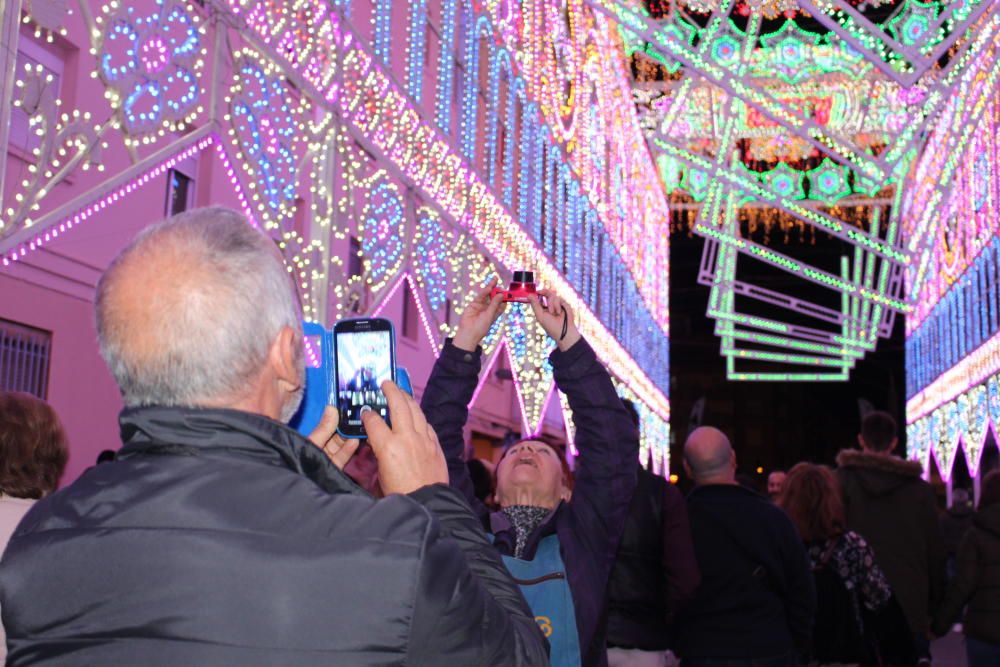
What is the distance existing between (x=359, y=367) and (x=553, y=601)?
3.37 ft

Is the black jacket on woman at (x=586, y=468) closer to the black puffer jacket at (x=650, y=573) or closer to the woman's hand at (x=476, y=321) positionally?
the woman's hand at (x=476, y=321)

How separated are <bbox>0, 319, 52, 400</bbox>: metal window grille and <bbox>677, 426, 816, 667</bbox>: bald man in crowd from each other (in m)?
7.50

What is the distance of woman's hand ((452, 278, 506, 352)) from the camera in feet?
10.3

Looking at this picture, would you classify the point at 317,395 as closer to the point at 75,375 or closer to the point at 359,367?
the point at 359,367

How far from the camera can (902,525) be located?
6516 millimetres

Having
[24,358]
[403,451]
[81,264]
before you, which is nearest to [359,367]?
[403,451]

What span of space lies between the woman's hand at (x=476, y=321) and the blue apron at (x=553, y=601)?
0.59 metres

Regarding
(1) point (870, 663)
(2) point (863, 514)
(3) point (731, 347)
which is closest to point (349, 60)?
(2) point (863, 514)

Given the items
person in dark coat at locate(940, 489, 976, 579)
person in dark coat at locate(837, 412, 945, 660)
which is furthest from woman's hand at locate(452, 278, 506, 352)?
person in dark coat at locate(940, 489, 976, 579)

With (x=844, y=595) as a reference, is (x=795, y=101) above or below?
above

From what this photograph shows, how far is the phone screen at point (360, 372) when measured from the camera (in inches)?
80.3

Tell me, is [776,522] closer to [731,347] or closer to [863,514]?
[863,514]

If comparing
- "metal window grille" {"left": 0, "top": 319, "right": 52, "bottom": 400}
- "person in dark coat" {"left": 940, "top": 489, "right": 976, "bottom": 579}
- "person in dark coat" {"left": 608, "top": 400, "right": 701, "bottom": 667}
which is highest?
"metal window grille" {"left": 0, "top": 319, "right": 52, "bottom": 400}

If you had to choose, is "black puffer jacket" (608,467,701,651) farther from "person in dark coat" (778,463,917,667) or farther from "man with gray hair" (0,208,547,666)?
"man with gray hair" (0,208,547,666)
